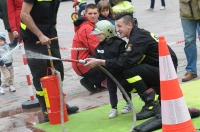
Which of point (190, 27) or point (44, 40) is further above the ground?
point (44, 40)

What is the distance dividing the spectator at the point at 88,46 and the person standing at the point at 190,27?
4.21 feet

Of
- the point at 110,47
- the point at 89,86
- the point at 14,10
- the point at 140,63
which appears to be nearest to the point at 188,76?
the point at 89,86

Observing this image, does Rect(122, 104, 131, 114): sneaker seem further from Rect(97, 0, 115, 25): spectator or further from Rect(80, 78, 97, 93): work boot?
Rect(97, 0, 115, 25): spectator

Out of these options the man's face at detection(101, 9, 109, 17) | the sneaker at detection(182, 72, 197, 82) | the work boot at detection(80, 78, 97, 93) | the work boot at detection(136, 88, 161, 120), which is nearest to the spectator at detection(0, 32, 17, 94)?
the work boot at detection(80, 78, 97, 93)

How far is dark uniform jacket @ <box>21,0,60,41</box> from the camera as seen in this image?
5.37 m

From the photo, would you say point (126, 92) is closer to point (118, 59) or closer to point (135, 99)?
point (118, 59)

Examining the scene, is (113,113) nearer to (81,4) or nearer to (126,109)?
(126,109)

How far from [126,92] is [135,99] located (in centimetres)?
88

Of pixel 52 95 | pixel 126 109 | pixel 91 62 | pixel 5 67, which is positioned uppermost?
pixel 91 62

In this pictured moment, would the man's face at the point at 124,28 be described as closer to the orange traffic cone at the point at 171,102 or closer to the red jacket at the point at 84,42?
the orange traffic cone at the point at 171,102

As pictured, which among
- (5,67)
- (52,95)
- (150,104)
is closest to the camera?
(150,104)

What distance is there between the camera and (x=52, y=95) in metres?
5.30

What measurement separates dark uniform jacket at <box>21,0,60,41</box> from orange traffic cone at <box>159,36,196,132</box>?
1.87m

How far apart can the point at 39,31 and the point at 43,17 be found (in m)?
0.31
